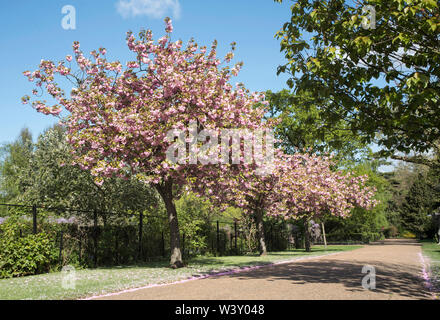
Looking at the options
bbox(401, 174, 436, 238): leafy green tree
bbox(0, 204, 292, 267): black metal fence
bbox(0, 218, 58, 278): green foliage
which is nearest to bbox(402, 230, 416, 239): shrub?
bbox(401, 174, 436, 238): leafy green tree

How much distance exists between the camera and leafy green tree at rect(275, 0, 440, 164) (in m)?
7.58

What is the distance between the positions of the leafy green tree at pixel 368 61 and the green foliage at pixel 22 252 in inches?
417

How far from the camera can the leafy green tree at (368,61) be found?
298 inches

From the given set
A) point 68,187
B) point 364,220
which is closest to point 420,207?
point 364,220

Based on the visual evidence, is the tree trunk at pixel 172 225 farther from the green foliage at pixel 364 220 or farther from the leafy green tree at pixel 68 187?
Answer: the green foliage at pixel 364 220

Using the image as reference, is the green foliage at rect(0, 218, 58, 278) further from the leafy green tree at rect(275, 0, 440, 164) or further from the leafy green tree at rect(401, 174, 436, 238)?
the leafy green tree at rect(401, 174, 436, 238)

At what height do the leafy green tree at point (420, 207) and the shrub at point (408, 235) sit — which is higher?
the leafy green tree at point (420, 207)

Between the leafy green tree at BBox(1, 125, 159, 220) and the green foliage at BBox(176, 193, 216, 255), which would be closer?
the green foliage at BBox(176, 193, 216, 255)

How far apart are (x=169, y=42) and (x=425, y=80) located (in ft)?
35.2

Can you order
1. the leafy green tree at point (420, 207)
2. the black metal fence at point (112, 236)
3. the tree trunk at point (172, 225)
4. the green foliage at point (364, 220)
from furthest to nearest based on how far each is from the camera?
the leafy green tree at point (420, 207), the green foliage at point (364, 220), the tree trunk at point (172, 225), the black metal fence at point (112, 236)

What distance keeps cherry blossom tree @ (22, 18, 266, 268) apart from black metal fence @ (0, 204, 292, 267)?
9.92ft

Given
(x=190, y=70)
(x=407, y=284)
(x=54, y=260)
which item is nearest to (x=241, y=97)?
(x=190, y=70)

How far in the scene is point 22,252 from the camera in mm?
12602

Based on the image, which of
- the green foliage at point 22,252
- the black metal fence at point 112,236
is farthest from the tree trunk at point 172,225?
the green foliage at point 22,252
